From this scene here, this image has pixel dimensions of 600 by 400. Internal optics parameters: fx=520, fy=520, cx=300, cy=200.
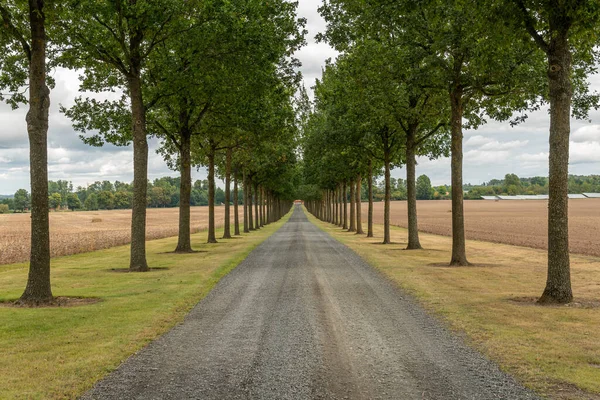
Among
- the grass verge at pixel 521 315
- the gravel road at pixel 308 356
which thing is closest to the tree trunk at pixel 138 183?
the gravel road at pixel 308 356

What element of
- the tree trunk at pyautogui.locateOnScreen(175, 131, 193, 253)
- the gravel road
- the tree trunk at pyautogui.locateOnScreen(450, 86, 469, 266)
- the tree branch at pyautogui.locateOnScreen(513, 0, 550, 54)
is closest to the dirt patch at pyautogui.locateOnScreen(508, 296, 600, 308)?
the gravel road

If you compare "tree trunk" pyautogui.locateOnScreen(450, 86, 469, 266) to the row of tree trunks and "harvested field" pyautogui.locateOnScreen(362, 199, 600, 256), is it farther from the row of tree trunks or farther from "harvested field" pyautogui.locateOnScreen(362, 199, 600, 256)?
the row of tree trunks

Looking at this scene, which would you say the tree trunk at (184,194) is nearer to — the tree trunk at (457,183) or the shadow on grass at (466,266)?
the shadow on grass at (466,266)

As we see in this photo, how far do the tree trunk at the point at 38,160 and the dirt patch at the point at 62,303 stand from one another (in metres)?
0.22

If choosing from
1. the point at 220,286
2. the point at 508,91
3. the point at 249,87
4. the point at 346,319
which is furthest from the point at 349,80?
the point at 346,319

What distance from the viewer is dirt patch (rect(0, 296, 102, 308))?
41.8ft

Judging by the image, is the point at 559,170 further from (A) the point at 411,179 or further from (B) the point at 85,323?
(A) the point at 411,179

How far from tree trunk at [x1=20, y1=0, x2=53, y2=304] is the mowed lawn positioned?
1.09 m

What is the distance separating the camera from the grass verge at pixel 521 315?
7.21 metres

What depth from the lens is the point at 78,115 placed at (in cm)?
2469

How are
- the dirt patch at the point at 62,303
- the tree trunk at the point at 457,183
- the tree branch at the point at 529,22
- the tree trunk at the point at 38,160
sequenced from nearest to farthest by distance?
the tree branch at the point at 529,22 < the dirt patch at the point at 62,303 < the tree trunk at the point at 38,160 < the tree trunk at the point at 457,183

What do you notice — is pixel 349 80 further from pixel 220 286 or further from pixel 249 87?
pixel 220 286

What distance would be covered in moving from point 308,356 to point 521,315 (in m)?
5.68

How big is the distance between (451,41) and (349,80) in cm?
823
